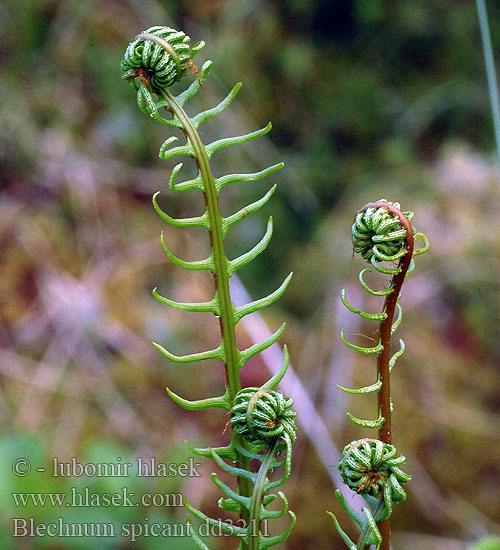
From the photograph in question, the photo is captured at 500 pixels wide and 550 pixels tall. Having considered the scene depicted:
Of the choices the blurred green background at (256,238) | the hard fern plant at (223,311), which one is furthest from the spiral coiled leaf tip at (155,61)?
the blurred green background at (256,238)

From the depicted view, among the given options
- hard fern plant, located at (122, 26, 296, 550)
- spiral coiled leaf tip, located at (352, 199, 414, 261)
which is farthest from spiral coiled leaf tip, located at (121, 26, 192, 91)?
spiral coiled leaf tip, located at (352, 199, 414, 261)

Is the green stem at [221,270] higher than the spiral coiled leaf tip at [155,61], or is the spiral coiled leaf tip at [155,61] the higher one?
the spiral coiled leaf tip at [155,61]

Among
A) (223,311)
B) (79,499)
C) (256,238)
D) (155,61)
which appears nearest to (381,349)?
(223,311)

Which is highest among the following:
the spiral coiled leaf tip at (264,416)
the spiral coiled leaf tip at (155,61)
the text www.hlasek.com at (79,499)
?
the spiral coiled leaf tip at (155,61)

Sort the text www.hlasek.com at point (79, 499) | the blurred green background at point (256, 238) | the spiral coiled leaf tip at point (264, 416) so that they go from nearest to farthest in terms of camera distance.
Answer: the spiral coiled leaf tip at point (264, 416) → the text www.hlasek.com at point (79, 499) → the blurred green background at point (256, 238)

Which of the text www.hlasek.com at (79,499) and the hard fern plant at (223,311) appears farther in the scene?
the text www.hlasek.com at (79,499)

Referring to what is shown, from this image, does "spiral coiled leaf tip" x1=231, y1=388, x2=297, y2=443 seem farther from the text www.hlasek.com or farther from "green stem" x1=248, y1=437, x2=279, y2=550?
the text www.hlasek.com

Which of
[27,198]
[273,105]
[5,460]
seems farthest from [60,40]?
[5,460]

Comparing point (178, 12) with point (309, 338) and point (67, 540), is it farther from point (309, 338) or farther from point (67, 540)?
point (67, 540)

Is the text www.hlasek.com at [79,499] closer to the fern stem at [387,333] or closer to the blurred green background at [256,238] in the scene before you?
the blurred green background at [256,238]
